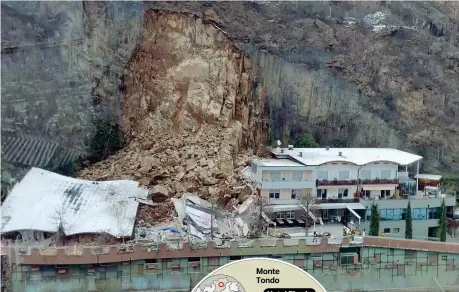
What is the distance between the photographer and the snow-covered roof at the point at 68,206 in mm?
5828

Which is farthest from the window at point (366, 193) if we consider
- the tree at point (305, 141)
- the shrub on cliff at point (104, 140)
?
the shrub on cliff at point (104, 140)

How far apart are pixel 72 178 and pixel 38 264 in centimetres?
132

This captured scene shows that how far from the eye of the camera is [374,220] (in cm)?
684

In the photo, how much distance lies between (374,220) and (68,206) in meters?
3.75

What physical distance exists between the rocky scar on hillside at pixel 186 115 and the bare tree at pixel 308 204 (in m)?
0.82

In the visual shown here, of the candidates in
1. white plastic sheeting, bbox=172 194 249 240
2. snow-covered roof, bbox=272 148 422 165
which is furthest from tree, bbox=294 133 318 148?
white plastic sheeting, bbox=172 194 249 240

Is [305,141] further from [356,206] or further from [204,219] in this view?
[204,219]

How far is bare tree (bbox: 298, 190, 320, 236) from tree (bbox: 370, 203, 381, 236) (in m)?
0.69

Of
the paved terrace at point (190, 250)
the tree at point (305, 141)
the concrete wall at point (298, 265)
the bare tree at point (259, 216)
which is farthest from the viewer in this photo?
the tree at point (305, 141)

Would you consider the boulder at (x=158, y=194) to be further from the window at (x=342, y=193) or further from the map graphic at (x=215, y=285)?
the map graphic at (x=215, y=285)

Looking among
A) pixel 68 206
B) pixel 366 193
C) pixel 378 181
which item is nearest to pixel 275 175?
pixel 366 193

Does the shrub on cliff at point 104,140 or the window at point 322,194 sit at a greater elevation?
the shrub on cliff at point 104,140

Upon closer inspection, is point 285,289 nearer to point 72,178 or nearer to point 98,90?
point 72,178
